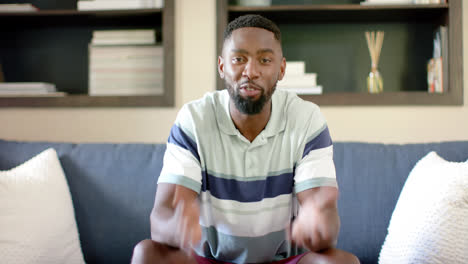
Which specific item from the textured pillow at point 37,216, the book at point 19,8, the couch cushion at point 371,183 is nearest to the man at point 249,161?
the couch cushion at point 371,183

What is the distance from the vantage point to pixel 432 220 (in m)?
1.13

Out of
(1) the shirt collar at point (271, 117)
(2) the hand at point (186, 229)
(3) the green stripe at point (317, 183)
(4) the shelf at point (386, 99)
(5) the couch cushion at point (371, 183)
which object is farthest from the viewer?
(4) the shelf at point (386, 99)

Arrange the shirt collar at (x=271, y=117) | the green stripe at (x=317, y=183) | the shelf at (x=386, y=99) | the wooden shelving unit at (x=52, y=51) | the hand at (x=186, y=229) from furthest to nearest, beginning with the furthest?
the wooden shelving unit at (x=52, y=51), the shelf at (x=386, y=99), the shirt collar at (x=271, y=117), the green stripe at (x=317, y=183), the hand at (x=186, y=229)

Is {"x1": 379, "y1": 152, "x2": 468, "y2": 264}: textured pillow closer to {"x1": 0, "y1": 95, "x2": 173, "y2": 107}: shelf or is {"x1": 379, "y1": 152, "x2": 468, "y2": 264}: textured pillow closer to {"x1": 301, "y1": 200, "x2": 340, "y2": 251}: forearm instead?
{"x1": 301, "y1": 200, "x2": 340, "y2": 251}: forearm

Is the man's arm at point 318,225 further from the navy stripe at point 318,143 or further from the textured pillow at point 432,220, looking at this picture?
the textured pillow at point 432,220

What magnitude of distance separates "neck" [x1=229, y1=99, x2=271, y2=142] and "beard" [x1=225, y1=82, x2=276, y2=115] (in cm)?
3

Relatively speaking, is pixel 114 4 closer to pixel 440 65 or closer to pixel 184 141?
pixel 184 141

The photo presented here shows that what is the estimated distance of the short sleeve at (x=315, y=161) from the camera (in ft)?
3.47

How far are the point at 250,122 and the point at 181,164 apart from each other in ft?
0.82

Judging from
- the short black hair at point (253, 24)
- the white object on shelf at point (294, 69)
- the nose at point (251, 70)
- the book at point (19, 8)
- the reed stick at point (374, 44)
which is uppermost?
the book at point (19, 8)

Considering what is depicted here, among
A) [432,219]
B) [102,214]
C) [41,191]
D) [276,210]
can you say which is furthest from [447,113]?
[41,191]

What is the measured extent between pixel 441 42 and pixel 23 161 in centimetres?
190

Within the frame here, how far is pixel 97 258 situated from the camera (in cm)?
138

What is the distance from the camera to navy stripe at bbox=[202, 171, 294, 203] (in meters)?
1.11
